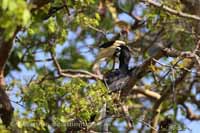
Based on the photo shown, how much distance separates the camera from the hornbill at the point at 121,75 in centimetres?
495

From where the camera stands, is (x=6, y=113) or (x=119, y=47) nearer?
(x=6, y=113)

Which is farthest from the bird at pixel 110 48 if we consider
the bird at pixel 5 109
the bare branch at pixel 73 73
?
the bird at pixel 5 109

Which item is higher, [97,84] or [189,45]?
[189,45]

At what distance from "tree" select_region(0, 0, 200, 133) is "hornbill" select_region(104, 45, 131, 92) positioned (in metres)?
0.06

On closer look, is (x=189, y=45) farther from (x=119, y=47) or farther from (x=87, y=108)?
(x=87, y=108)

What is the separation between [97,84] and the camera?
15.1ft

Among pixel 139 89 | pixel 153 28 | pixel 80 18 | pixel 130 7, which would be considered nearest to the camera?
pixel 80 18

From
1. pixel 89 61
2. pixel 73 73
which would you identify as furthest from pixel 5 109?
pixel 89 61

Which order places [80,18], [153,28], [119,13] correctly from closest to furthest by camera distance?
[80,18] → [153,28] → [119,13]

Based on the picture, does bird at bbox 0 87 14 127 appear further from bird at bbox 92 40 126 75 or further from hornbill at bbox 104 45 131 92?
bird at bbox 92 40 126 75

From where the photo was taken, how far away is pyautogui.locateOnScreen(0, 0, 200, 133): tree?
4.24 metres

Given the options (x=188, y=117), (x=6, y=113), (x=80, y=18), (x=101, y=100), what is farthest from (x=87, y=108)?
(x=188, y=117)

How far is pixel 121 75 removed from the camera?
5008 millimetres

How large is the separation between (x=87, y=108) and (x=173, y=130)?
2.26 ft
